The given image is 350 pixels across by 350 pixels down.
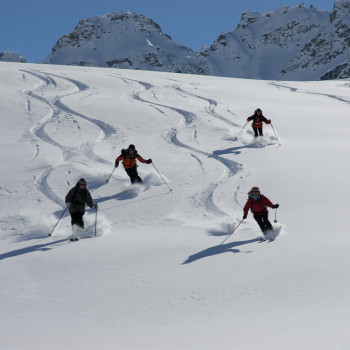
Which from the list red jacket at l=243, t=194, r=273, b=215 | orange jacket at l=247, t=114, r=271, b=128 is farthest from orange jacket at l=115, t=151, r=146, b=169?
orange jacket at l=247, t=114, r=271, b=128

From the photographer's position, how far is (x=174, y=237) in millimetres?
7957

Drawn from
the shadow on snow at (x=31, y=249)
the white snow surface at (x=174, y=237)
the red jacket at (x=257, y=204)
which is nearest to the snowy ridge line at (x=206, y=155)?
the white snow surface at (x=174, y=237)

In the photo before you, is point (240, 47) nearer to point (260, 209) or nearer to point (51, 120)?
point (51, 120)

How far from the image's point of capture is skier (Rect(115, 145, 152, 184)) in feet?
35.4

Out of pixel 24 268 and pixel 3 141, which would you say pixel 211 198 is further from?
pixel 3 141

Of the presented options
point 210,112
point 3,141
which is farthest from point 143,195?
point 210,112

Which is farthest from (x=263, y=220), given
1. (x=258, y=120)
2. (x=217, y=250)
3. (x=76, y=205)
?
(x=258, y=120)

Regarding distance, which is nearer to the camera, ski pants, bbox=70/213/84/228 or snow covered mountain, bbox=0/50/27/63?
ski pants, bbox=70/213/84/228

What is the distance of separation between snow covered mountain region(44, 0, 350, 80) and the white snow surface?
14136cm

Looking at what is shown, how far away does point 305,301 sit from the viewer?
17.3ft

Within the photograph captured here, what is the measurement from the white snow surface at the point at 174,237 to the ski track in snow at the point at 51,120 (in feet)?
0.29

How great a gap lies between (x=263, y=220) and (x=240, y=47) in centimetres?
18420

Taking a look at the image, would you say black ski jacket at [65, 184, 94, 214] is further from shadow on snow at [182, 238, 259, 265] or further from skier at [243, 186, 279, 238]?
skier at [243, 186, 279, 238]

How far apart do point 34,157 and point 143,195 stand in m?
4.57
